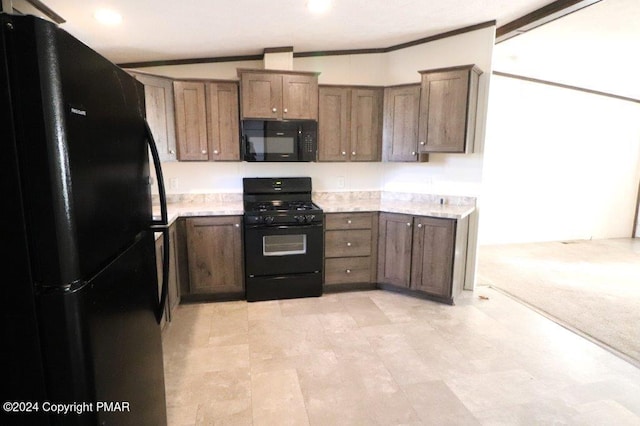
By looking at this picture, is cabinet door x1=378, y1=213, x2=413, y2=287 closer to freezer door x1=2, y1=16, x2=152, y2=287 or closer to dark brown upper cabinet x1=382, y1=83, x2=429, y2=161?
dark brown upper cabinet x1=382, y1=83, x2=429, y2=161

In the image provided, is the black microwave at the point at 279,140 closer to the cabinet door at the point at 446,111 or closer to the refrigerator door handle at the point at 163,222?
the cabinet door at the point at 446,111

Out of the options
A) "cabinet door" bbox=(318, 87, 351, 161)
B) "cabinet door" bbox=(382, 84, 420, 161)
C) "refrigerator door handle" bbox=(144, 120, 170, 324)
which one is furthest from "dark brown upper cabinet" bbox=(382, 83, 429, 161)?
"refrigerator door handle" bbox=(144, 120, 170, 324)

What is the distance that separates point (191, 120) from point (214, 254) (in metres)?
1.35

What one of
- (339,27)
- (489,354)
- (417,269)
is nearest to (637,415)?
(489,354)

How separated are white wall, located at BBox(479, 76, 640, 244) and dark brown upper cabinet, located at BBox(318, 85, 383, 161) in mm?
2401

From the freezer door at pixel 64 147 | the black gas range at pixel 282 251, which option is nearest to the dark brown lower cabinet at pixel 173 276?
the black gas range at pixel 282 251

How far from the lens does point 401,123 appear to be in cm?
373

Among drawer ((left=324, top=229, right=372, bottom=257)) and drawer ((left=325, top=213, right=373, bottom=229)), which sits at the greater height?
drawer ((left=325, top=213, right=373, bottom=229))

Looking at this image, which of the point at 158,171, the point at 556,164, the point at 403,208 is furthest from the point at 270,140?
the point at 556,164

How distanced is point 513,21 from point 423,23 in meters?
0.87

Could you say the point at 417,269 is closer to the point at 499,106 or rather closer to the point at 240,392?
the point at 240,392

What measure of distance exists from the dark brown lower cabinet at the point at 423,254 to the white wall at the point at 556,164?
2468 mm

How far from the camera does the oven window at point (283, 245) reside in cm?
348

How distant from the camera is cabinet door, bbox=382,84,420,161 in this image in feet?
11.9
